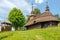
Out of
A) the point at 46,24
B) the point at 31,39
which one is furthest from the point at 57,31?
the point at 46,24

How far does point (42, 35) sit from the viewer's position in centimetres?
3098

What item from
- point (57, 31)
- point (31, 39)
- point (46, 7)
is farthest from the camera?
point (46, 7)

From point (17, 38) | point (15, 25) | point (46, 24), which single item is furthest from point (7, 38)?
point (15, 25)

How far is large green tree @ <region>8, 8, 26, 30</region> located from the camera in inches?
2562

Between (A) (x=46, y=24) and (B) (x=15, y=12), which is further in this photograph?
(B) (x=15, y=12)

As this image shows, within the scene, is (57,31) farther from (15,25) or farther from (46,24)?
(15,25)

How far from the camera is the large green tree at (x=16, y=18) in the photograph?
2562 inches

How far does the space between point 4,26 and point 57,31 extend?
1569 inches

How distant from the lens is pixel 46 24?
2164 inches

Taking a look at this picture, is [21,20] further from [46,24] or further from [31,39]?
[31,39]

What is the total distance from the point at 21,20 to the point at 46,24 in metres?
14.0

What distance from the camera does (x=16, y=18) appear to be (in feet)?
216

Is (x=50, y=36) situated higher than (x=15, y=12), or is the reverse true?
(x=15, y=12)

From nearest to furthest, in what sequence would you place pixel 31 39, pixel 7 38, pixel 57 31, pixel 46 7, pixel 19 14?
pixel 31 39
pixel 7 38
pixel 57 31
pixel 46 7
pixel 19 14
